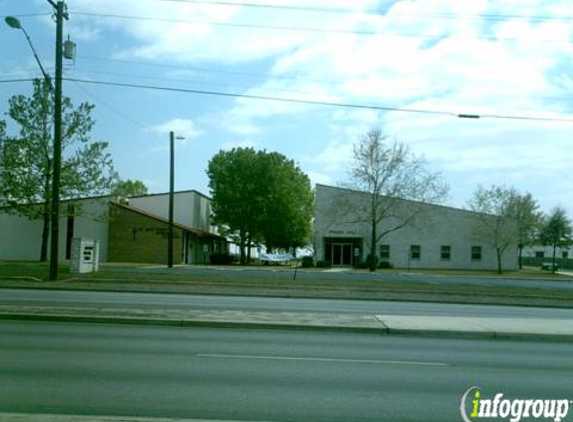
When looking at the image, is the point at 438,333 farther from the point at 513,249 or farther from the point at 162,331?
the point at 513,249

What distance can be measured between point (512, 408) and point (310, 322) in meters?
6.79

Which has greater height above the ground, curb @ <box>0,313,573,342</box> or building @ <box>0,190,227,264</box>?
building @ <box>0,190,227,264</box>

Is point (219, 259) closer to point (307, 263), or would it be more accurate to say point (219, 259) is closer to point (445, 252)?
point (307, 263)

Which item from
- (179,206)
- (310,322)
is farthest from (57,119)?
(179,206)

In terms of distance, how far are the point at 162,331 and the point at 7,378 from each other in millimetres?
4569

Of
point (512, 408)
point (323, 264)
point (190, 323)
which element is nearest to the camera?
point (512, 408)

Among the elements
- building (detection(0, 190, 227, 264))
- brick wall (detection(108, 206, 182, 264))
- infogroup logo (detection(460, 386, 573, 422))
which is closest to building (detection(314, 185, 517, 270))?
building (detection(0, 190, 227, 264))

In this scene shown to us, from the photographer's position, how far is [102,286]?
2469 centimetres

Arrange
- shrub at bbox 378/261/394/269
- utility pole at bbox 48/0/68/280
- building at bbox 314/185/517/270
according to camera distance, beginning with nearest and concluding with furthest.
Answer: utility pole at bbox 48/0/68/280 < shrub at bbox 378/261/394/269 < building at bbox 314/185/517/270

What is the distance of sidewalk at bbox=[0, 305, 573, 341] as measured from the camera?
12797 mm

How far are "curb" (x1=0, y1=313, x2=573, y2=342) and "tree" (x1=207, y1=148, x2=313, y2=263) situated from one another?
53.4 metres

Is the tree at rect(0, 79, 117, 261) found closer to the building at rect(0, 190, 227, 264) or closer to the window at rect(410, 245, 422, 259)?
the building at rect(0, 190, 227, 264)

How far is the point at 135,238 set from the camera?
5372cm

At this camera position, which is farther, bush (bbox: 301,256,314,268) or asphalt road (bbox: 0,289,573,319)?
bush (bbox: 301,256,314,268)
